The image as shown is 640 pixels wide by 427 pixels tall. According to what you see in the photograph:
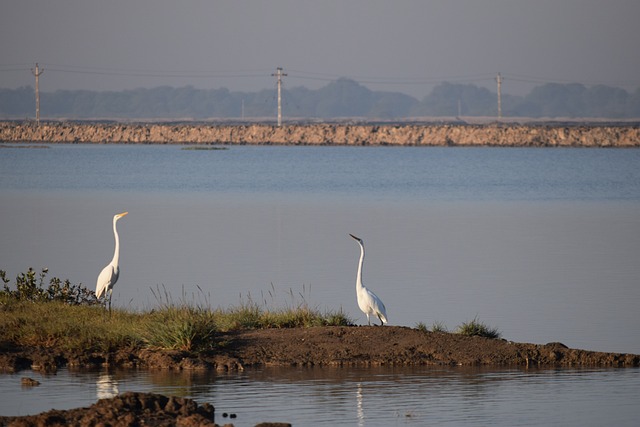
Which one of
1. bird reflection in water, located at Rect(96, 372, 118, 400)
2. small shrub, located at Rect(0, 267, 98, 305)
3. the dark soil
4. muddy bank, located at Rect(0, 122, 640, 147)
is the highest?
muddy bank, located at Rect(0, 122, 640, 147)

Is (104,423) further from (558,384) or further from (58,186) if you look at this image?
(58,186)

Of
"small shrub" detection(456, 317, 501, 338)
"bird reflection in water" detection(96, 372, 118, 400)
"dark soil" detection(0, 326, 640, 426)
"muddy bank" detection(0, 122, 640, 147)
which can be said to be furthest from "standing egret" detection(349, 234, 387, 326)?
"muddy bank" detection(0, 122, 640, 147)

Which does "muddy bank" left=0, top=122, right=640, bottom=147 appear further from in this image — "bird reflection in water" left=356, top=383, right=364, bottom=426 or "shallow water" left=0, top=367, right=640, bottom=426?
"bird reflection in water" left=356, top=383, right=364, bottom=426

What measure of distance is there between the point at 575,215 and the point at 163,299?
24.4 meters

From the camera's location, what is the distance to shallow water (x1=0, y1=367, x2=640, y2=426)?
38.5ft

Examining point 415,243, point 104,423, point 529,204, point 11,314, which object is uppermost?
point 529,204

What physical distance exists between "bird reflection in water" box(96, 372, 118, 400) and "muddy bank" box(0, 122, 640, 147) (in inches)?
4706

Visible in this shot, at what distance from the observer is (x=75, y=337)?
14.5 m

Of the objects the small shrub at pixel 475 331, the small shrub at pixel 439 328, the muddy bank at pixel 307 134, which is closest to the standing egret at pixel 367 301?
the small shrub at pixel 439 328

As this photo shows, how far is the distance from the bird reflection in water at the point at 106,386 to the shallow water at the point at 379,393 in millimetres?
11

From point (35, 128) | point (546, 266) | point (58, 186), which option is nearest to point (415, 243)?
point (546, 266)

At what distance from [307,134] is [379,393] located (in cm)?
12864

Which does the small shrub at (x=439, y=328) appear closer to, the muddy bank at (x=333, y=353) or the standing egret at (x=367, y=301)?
the muddy bank at (x=333, y=353)

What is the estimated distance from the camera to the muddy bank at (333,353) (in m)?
14.0
